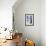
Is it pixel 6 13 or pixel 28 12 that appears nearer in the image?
pixel 6 13

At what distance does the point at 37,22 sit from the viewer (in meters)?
5.80

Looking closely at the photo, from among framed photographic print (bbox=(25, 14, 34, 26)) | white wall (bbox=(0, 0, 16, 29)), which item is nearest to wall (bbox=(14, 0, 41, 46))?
framed photographic print (bbox=(25, 14, 34, 26))

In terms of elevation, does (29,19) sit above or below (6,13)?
below

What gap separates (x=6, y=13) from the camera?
14.2ft

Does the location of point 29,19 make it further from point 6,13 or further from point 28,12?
point 6,13

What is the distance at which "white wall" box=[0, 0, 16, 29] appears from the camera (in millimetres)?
4285

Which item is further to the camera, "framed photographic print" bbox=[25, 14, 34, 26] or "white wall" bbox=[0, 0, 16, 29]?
Answer: "framed photographic print" bbox=[25, 14, 34, 26]

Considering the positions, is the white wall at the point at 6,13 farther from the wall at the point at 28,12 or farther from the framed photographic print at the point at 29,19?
the framed photographic print at the point at 29,19

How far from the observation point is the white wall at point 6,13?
429cm

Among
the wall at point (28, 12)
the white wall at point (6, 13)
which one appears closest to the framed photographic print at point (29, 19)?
the wall at point (28, 12)

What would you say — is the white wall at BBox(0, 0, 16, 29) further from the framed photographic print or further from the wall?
the framed photographic print

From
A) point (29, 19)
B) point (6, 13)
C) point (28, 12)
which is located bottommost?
point (29, 19)

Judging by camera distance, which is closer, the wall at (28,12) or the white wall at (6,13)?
the white wall at (6,13)

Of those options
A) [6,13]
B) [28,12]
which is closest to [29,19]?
[28,12]
